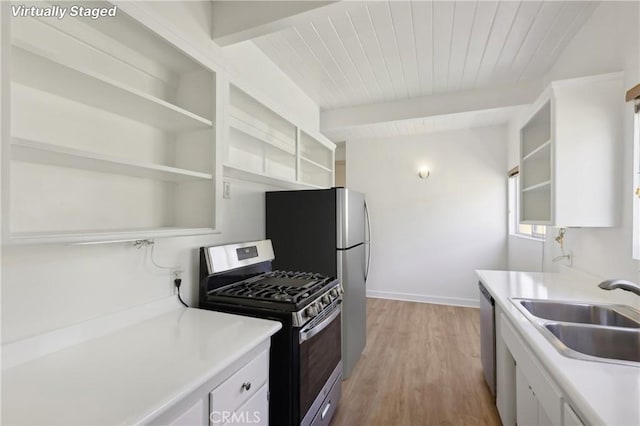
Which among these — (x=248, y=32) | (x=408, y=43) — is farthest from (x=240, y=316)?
(x=408, y=43)

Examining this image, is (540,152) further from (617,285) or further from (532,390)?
(532,390)

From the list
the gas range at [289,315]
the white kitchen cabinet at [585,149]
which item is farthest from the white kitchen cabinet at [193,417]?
the white kitchen cabinet at [585,149]

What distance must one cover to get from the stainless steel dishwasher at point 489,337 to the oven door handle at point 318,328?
1044 millimetres

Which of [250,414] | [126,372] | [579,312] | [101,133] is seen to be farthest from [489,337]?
[101,133]

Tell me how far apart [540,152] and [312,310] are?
6.69 ft

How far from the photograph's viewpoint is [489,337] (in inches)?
78.4

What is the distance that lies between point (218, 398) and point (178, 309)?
71 centimetres

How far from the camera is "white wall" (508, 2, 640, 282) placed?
5.24 ft

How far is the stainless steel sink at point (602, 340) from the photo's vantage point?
3.93 feet

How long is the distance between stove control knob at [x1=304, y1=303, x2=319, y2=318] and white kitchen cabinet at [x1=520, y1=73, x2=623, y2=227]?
1.56 meters

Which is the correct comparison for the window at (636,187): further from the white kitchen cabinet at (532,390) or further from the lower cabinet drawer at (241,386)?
the lower cabinet drawer at (241,386)

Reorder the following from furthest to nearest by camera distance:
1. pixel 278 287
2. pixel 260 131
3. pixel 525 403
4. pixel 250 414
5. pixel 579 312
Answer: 1. pixel 260 131
2. pixel 278 287
3. pixel 579 312
4. pixel 525 403
5. pixel 250 414

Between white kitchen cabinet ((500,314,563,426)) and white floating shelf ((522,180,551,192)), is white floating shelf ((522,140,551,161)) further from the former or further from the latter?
white kitchen cabinet ((500,314,563,426))

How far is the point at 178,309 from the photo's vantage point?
1581 millimetres
